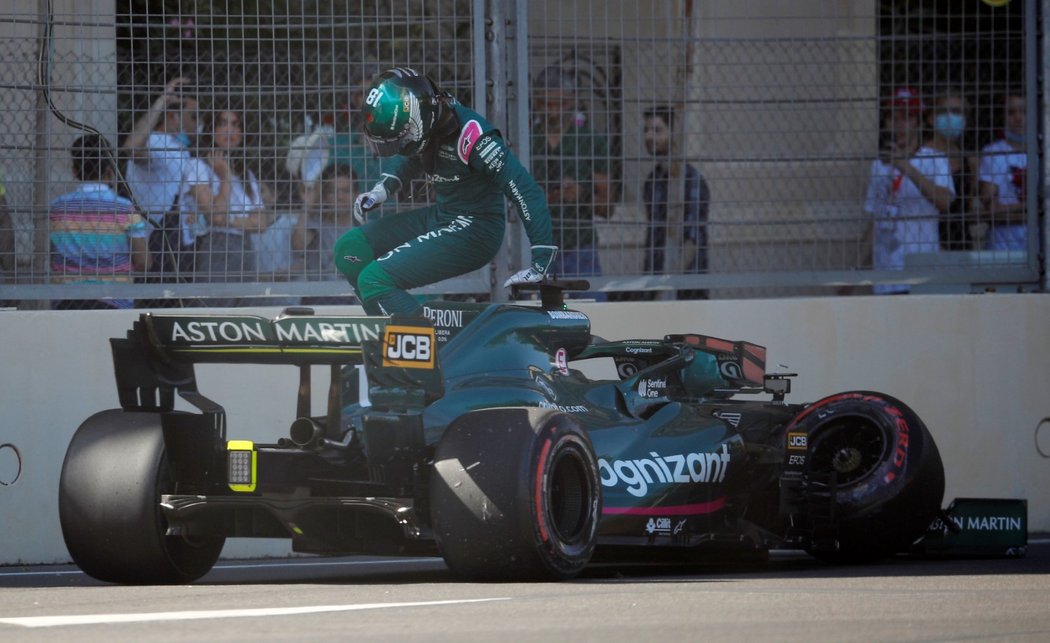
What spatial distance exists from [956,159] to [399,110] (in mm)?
3831

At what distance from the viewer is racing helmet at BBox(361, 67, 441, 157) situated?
7.85 metres

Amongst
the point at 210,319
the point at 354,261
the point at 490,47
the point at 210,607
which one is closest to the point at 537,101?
the point at 490,47

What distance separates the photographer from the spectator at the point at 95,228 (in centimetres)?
944

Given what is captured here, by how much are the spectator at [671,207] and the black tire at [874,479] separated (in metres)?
1.85

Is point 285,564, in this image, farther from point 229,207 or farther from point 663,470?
point 663,470

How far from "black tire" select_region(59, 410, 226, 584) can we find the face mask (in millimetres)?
5120

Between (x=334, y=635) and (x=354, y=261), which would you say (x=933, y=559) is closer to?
(x=354, y=261)

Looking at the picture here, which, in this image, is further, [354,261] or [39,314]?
[39,314]

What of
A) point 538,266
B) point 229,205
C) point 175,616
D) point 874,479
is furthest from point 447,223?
point 175,616

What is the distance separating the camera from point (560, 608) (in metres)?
5.45

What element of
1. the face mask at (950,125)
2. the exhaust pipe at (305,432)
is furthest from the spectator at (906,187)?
the exhaust pipe at (305,432)

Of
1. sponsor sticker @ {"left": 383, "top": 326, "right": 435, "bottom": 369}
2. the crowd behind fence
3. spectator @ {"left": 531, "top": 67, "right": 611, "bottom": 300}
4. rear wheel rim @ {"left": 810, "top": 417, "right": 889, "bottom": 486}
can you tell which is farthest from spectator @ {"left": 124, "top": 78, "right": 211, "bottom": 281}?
rear wheel rim @ {"left": 810, "top": 417, "right": 889, "bottom": 486}

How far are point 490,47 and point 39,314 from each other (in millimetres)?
2794

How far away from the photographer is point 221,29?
376 inches
